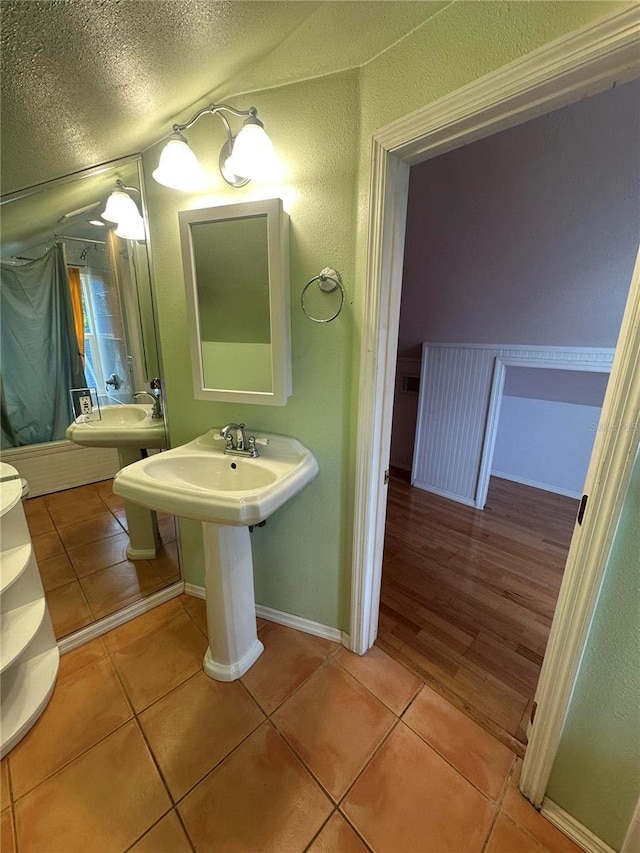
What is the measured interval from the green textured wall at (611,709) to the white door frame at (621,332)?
3 cm

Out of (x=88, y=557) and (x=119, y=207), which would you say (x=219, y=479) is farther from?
(x=119, y=207)

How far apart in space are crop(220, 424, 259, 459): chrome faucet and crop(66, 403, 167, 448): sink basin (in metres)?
0.51

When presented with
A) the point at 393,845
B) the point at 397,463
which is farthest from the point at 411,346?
the point at 393,845

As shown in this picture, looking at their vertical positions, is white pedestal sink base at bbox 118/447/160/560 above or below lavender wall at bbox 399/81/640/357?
below

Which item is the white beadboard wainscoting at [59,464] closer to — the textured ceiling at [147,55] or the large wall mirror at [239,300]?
the large wall mirror at [239,300]

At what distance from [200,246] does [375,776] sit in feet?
6.36

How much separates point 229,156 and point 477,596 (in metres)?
2.35

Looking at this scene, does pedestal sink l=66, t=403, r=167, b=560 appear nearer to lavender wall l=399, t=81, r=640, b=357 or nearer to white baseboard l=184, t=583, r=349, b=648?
white baseboard l=184, t=583, r=349, b=648

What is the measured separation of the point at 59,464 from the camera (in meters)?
1.57

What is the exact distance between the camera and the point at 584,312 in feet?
6.53

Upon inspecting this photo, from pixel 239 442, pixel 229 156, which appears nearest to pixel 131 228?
pixel 229 156

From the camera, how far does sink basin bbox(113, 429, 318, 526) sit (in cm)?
98

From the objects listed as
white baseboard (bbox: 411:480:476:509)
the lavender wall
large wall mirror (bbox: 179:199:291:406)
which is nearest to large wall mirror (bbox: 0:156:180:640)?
large wall mirror (bbox: 179:199:291:406)

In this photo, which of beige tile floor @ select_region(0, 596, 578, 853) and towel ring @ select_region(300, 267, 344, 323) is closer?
beige tile floor @ select_region(0, 596, 578, 853)
